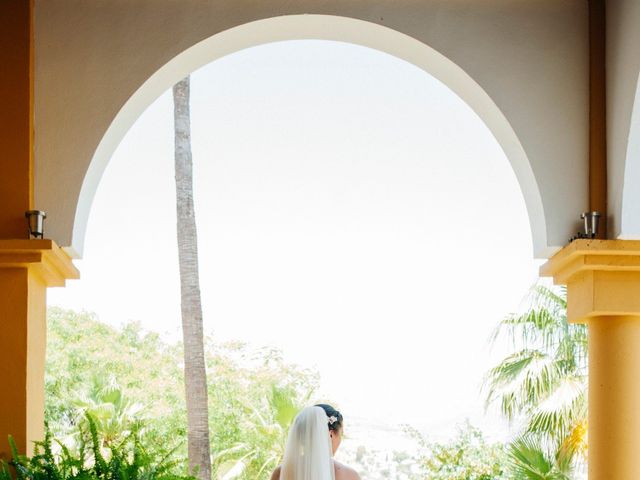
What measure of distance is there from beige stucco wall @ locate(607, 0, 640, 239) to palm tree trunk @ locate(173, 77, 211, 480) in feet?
31.9

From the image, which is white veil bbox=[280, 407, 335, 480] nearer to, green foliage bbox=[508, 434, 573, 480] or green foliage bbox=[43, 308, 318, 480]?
green foliage bbox=[508, 434, 573, 480]

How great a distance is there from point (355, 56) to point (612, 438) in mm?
25921

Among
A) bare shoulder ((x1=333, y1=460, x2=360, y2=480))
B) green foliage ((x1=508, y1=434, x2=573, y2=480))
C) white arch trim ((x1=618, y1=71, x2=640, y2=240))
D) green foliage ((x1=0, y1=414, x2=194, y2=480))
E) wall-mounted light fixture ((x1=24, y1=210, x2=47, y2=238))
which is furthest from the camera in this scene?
green foliage ((x1=508, y1=434, x2=573, y2=480))

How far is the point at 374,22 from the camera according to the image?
5.89 metres

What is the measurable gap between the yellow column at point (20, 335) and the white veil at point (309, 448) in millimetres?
1534

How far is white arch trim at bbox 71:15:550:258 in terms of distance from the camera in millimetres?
5848

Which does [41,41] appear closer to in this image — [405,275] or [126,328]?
[126,328]

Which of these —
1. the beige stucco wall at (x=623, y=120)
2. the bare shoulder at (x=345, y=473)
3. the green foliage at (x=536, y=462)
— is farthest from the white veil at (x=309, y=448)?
the green foliage at (x=536, y=462)

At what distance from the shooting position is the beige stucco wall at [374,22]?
5746 millimetres

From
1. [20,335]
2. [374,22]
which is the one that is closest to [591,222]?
[374,22]

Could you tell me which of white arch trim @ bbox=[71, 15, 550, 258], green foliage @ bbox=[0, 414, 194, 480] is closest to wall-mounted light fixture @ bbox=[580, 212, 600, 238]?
white arch trim @ bbox=[71, 15, 550, 258]

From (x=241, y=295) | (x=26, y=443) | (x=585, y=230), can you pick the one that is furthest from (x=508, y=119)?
(x=241, y=295)

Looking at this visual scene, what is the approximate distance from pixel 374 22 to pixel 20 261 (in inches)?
95.0

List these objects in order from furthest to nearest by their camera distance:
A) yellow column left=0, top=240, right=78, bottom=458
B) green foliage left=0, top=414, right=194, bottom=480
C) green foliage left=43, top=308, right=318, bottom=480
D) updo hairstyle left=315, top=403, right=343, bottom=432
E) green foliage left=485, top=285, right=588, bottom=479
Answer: green foliage left=43, top=308, right=318, bottom=480, green foliage left=485, top=285, right=588, bottom=479, updo hairstyle left=315, top=403, right=343, bottom=432, yellow column left=0, top=240, right=78, bottom=458, green foliage left=0, top=414, right=194, bottom=480
